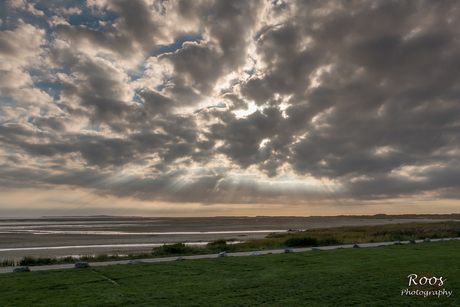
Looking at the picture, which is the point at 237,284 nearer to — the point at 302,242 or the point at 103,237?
the point at 302,242

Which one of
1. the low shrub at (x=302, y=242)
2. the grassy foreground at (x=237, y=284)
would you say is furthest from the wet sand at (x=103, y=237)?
the grassy foreground at (x=237, y=284)

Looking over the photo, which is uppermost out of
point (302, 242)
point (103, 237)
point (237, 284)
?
point (237, 284)

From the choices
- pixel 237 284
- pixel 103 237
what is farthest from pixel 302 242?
pixel 103 237

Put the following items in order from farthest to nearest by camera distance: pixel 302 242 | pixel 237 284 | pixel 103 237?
pixel 103 237
pixel 302 242
pixel 237 284

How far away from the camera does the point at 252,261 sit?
1222cm

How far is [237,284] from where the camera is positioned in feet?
26.6

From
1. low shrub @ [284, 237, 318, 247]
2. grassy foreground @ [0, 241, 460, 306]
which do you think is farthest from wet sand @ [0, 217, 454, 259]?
grassy foreground @ [0, 241, 460, 306]

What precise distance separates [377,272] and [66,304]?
9386mm

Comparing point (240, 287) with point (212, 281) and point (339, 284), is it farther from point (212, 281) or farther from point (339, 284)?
point (339, 284)

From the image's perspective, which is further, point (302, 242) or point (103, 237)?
point (103, 237)

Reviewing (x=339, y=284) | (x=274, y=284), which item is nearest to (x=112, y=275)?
(x=274, y=284)

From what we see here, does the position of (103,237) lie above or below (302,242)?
below

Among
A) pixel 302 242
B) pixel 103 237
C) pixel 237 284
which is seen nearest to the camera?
pixel 237 284

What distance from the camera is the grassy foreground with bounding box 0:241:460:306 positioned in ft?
21.3
